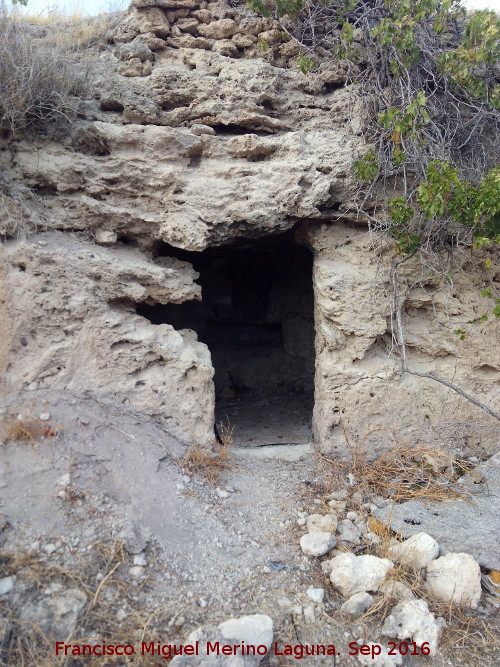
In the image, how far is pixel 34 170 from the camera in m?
3.05

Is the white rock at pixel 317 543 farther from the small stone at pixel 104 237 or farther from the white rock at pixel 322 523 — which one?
the small stone at pixel 104 237

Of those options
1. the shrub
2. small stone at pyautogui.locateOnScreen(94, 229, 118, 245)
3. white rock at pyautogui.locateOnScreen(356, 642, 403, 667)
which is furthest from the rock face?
white rock at pyautogui.locateOnScreen(356, 642, 403, 667)

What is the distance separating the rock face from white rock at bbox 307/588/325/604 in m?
1.21

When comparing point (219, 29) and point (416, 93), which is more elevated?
point (219, 29)

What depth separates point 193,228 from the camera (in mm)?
3207

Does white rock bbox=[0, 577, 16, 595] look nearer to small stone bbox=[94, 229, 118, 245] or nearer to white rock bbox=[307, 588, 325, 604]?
white rock bbox=[307, 588, 325, 604]

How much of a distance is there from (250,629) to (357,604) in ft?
1.74

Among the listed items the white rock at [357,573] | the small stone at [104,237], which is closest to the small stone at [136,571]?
the white rock at [357,573]

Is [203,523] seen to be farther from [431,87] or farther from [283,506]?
[431,87]

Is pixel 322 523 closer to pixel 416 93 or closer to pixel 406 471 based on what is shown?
pixel 406 471

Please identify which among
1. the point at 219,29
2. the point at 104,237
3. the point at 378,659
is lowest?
the point at 378,659

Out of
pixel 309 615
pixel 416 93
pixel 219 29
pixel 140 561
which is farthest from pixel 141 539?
pixel 219 29

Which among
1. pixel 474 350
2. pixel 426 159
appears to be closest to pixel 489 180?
pixel 426 159

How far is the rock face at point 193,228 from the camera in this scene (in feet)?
9.78
